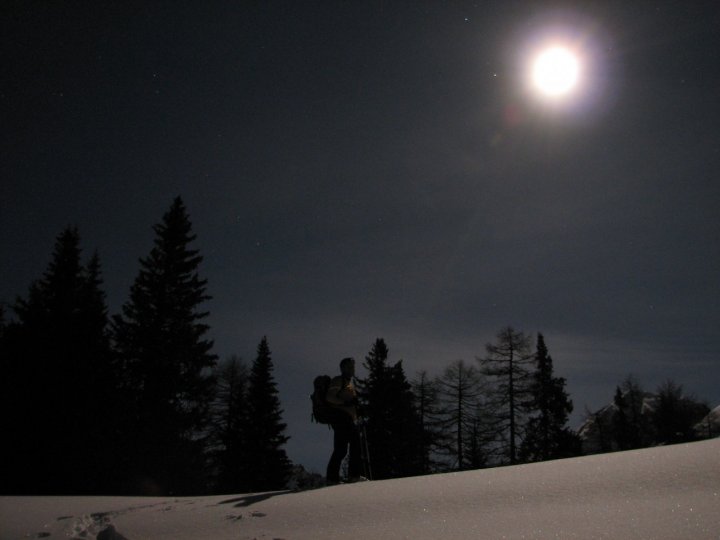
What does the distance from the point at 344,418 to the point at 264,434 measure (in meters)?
24.5

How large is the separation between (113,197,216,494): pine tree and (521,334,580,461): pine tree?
21266 millimetres

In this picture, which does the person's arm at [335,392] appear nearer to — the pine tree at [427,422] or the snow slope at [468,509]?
the snow slope at [468,509]

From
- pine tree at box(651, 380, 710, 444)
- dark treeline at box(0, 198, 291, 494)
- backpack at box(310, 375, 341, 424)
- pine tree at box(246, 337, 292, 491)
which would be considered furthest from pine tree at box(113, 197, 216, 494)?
pine tree at box(651, 380, 710, 444)

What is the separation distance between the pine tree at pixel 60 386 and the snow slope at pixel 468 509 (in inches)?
558

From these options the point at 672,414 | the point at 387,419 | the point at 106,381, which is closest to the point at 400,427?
the point at 387,419

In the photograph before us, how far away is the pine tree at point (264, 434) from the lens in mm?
28414

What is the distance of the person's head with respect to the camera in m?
7.10

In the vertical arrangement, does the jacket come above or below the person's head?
below

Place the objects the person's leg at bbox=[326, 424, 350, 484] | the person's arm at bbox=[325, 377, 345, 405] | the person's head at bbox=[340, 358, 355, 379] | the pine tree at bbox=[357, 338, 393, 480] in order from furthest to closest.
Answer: the pine tree at bbox=[357, 338, 393, 480], the person's head at bbox=[340, 358, 355, 379], the person's arm at bbox=[325, 377, 345, 405], the person's leg at bbox=[326, 424, 350, 484]

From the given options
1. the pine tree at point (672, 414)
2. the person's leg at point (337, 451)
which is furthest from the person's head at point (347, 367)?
the pine tree at point (672, 414)

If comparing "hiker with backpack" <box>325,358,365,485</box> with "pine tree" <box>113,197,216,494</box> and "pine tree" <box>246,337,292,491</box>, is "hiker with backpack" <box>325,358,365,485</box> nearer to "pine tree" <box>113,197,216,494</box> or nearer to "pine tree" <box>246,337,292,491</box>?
"pine tree" <box>113,197,216,494</box>

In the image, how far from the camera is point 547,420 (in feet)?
106

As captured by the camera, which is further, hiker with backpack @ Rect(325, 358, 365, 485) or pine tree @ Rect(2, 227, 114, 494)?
pine tree @ Rect(2, 227, 114, 494)

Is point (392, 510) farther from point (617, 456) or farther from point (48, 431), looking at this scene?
point (48, 431)
